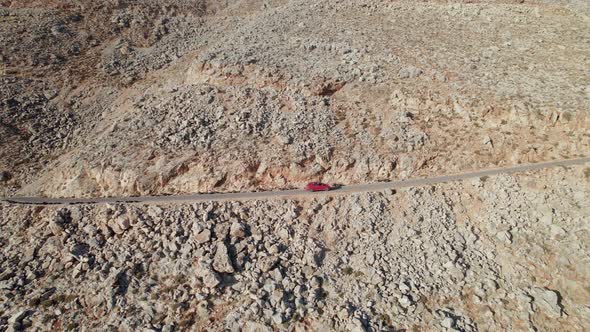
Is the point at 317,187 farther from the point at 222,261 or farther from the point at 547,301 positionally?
the point at 547,301

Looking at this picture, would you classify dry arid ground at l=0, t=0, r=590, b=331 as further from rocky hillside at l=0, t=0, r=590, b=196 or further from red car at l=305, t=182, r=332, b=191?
red car at l=305, t=182, r=332, b=191

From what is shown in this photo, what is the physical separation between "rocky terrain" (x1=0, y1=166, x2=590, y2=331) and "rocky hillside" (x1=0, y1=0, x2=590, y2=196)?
303cm

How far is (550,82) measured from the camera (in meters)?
31.6

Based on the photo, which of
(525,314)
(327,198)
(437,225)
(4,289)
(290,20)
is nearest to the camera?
(525,314)

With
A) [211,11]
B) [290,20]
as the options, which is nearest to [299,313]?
[290,20]

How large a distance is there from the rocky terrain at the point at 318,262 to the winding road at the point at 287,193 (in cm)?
95

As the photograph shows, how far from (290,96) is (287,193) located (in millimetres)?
10287

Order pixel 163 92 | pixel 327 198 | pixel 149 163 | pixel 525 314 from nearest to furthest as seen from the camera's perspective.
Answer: pixel 525 314 → pixel 327 198 → pixel 149 163 → pixel 163 92

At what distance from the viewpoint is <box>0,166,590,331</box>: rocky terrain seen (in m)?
19.4

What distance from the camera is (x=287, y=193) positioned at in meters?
26.2

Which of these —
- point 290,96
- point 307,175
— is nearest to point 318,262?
point 307,175

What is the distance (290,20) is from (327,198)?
28211 millimetres

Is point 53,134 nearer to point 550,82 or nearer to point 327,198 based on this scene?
point 327,198

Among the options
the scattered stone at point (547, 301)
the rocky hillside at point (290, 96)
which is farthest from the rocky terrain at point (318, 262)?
the rocky hillside at point (290, 96)
